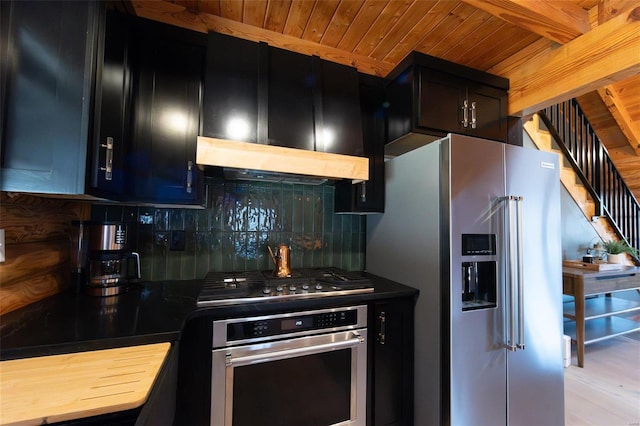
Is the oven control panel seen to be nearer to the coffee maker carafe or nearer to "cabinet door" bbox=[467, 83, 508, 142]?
the coffee maker carafe

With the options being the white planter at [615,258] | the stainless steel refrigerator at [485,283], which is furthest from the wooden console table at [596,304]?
the stainless steel refrigerator at [485,283]

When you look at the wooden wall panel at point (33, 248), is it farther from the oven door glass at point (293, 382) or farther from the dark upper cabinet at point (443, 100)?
the dark upper cabinet at point (443, 100)

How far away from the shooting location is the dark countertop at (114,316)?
865 mm

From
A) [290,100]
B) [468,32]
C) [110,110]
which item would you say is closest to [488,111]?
[468,32]

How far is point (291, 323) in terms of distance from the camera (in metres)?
1.35

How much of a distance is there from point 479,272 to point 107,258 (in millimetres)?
2094

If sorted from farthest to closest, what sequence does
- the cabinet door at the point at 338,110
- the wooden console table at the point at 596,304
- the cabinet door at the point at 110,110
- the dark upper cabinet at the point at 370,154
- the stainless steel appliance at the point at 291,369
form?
the wooden console table at the point at 596,304 → the dark upper cabinet at the point at 370,154 → the cabinet door at the point at 338,110 → the stainless steel appliance at the point at 291,369 → the cabinet door at the point at 110,110

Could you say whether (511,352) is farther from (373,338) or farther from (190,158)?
(190,158)

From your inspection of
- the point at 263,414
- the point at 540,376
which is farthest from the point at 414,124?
the point at 263,414

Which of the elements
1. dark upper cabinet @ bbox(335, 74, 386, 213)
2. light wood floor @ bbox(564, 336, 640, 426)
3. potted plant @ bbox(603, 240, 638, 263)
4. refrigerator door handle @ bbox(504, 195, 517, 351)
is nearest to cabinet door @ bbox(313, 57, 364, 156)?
dark upper cabinet @ bbox(335, 74, 386, 213)

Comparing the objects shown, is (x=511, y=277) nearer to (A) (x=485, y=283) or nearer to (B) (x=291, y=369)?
(A) (x=485, y=283)

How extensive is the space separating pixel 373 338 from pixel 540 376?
1.04 m

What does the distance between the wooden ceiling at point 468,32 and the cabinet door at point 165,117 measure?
9.1 inches

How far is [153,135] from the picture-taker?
56.9 inches
